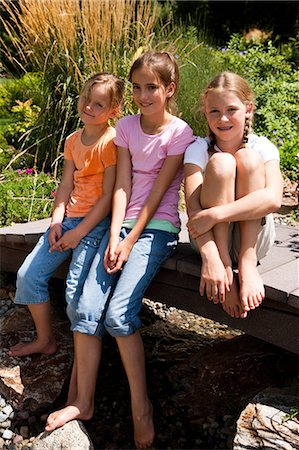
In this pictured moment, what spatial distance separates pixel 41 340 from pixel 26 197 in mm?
1542

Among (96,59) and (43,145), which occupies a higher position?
(96,59)

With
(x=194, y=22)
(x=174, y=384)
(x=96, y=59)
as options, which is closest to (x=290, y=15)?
(x=194, y=22)

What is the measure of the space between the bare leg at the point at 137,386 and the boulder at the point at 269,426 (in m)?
0.44

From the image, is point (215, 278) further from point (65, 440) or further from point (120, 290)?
point (65, 440)

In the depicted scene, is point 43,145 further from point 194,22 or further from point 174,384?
point 194,22

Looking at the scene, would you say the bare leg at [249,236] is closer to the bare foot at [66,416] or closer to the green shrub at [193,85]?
the bare foot at [66,416]

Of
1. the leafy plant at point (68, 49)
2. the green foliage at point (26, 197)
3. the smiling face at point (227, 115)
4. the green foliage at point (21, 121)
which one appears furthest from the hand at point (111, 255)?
the green foliage at point (21, 121)

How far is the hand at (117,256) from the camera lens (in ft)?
8.18

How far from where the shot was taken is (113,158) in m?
2.76

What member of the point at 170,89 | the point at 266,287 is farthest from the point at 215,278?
the point at 170,89

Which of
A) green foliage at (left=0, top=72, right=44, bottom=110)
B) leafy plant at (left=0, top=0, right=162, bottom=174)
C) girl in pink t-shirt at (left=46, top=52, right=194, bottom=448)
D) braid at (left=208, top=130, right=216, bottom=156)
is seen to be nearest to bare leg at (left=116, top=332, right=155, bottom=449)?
girl in pink t-shirt at (left=46, top=52, right=194, bottom=448)

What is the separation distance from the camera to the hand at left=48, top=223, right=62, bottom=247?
2756mm

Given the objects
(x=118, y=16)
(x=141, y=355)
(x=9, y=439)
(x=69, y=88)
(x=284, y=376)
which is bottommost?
(x=9, y=439)

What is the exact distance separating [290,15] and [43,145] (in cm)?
679
